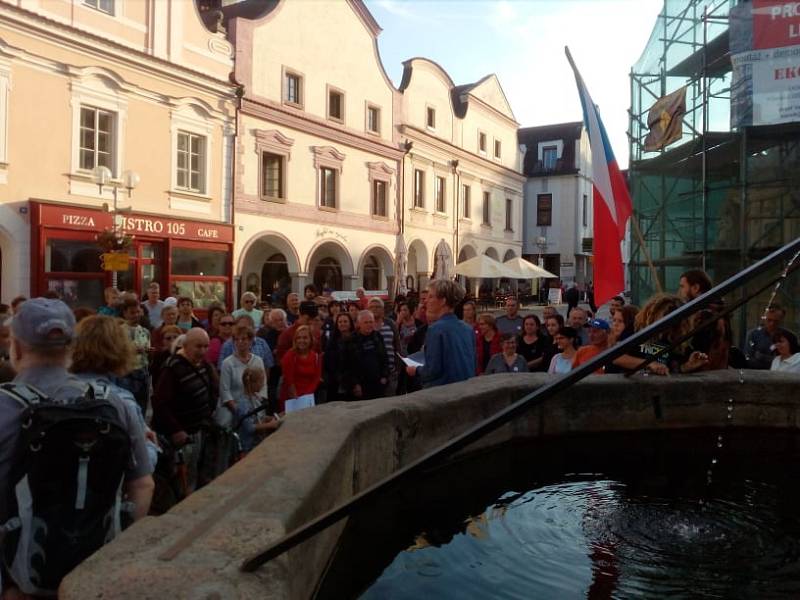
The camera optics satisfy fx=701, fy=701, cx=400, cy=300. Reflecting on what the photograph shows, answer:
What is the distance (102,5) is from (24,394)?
53.8 feet

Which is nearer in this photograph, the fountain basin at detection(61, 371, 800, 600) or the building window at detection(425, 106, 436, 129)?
the fountain basin at detection(61, 371, 800, 600)

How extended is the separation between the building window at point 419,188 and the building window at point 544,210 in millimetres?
15363

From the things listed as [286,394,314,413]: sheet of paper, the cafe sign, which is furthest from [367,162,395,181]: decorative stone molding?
[286,394,314,413]: sheet of paper

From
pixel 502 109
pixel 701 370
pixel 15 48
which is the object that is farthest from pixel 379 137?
pixel 701 370

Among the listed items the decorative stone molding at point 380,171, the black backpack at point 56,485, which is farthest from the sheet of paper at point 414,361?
the decorative stone molding at point 380,171

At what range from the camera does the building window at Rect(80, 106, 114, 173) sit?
1572cm

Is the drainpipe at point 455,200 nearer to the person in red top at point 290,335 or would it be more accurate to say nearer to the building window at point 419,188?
the building window at point 419,188

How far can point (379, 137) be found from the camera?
25438 mm

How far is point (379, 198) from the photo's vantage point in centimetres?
2581

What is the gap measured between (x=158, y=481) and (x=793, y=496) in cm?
374

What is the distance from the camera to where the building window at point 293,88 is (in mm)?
21328

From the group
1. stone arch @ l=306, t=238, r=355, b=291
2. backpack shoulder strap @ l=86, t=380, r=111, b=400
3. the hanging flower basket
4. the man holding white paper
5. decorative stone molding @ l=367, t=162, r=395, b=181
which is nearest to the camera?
backpack shoulder strap @ l=86, t=380, r=111, b=400

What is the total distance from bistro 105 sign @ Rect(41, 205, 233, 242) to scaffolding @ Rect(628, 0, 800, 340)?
10.7 m

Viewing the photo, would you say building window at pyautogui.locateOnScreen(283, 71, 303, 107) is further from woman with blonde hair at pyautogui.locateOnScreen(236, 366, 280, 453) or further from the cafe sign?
woman with blonde hair at pyautogui.locateOnScreen(236, 366, 280, 453)
